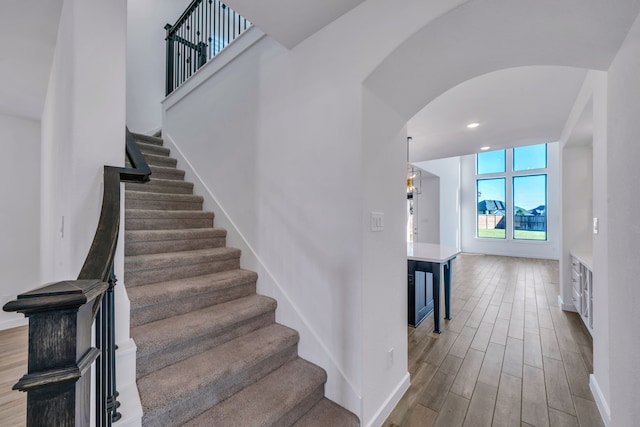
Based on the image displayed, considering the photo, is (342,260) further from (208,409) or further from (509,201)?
(509,201)

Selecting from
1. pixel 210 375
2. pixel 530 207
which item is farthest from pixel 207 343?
pixel 530 207

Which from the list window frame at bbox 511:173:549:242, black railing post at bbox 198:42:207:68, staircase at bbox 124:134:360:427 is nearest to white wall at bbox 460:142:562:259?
window frame at bbox 511:173:549:242

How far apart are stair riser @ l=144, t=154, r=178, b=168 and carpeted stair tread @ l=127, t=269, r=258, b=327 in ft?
6.63

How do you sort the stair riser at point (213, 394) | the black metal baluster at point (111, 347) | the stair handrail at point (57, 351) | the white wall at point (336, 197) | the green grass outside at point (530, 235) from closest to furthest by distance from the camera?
the stair handrail at point (57, 351), the black metal baluster at point (111, 347), the stair riser at point (213, 394), the white wall at point (336, 197), the green grass outside at point (530, 235)

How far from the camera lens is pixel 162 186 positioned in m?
3.02

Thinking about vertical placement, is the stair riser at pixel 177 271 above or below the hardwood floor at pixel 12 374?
above

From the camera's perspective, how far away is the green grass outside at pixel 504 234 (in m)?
7.95

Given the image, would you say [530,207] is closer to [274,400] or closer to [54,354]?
[274,400]

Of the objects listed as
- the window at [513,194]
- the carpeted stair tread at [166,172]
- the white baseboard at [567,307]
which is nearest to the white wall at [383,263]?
the carpeted stair tread at [166,172]

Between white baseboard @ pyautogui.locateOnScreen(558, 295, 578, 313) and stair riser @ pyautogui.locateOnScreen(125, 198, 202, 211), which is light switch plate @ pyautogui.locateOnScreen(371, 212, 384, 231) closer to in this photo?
stair riser @ pyautogui.locateOnScreen(125, 198, 202, 211)

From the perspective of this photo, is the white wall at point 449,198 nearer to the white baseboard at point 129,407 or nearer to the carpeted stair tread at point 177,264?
the carpeted stair tread at point 177,264

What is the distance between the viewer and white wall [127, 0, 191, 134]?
4539mm

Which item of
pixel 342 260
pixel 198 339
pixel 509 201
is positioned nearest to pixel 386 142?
pixel 342 260

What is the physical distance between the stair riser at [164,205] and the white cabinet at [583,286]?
4.28m
